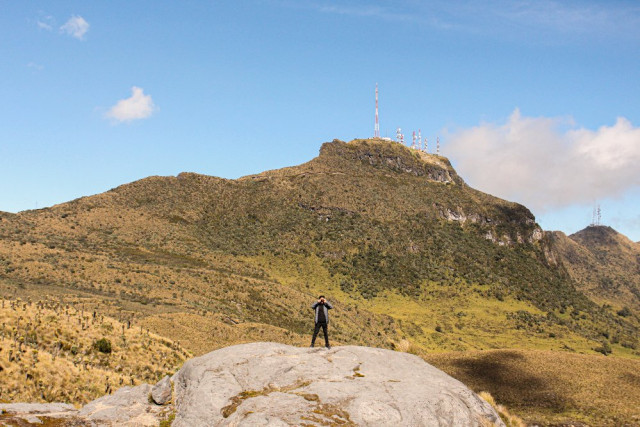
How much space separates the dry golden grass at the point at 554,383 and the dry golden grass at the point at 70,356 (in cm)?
2171

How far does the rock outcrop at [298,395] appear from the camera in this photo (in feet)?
37.0

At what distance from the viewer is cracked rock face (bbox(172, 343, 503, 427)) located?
36.8 feet

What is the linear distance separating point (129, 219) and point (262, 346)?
11096 cm

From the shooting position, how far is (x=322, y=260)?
123 m

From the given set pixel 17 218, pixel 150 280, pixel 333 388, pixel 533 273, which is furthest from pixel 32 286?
pixel 533 273

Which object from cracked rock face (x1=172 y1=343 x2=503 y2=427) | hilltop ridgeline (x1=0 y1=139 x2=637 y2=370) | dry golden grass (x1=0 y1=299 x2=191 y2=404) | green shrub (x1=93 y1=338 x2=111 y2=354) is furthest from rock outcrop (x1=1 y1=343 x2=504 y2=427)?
hilltop ridgeline (x1=0 y1=139 x2=637 y2=370)

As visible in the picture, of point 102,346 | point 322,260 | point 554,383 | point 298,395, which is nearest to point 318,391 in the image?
point 298,395

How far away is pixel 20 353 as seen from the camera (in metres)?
21.1

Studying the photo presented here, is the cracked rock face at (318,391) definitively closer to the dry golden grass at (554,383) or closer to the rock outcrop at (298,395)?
the rock outcrop at (298,395)

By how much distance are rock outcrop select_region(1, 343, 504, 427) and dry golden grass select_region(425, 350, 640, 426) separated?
615 inches

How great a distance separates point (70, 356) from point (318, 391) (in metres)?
18.4

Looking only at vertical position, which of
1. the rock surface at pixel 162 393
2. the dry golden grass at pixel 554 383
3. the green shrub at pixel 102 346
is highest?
the rock surface at pixel 162 393

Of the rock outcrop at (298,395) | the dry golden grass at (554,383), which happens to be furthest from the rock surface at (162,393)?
the dry golden grass at (554,383)

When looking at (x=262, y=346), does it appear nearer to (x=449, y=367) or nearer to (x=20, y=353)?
(x=20, y=353)
